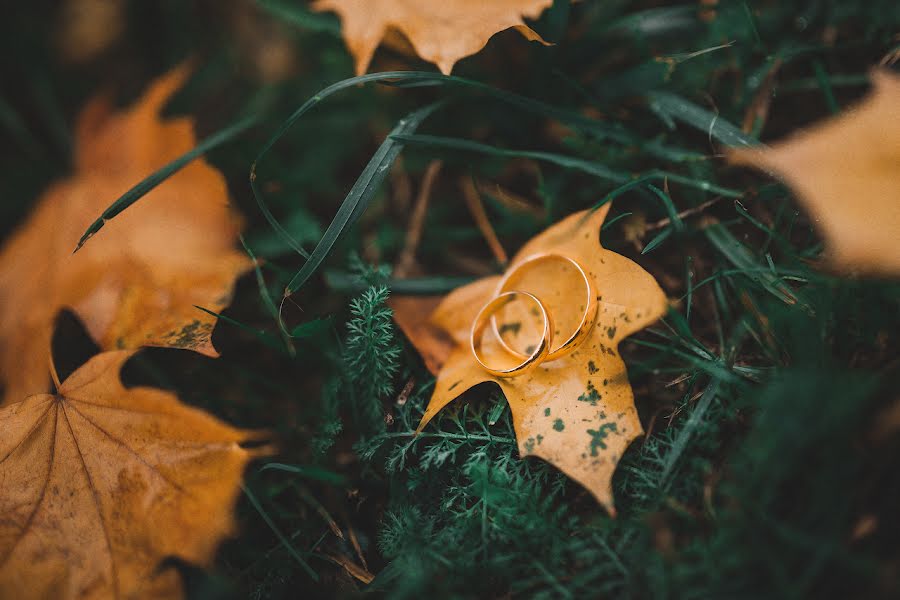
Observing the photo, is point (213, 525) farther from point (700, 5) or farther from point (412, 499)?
point (700, 5)

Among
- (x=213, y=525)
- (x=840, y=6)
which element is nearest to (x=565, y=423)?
(x=213, y=525)

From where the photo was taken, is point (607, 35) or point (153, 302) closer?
point (153, 302)

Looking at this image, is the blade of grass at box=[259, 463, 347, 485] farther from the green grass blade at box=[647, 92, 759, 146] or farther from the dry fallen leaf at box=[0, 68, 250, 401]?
the green grass blade at box=[647, 92, 759, 146]

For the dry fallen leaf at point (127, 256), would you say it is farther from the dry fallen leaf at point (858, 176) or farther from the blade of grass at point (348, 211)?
the dry fallen leaf at point (858, 176)

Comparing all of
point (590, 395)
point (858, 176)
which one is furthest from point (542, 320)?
point (858, 176)

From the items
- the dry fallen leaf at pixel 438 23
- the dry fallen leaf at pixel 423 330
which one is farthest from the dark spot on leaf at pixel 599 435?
the dry fallen leaf at pixel 438 23

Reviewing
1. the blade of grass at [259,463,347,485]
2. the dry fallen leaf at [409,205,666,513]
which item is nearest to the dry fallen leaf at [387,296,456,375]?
the dry fallen leaf at [409,205,666,513]
